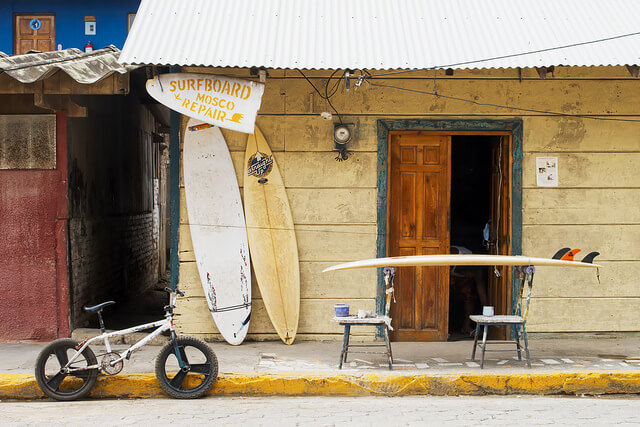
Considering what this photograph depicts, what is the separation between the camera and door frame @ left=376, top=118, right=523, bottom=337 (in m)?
7.04

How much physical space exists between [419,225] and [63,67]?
3.91 meters

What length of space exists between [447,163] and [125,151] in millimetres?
5322

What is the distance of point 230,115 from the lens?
6109 mm

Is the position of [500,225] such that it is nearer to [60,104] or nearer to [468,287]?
[468,287]

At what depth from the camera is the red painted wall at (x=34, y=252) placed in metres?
7.07

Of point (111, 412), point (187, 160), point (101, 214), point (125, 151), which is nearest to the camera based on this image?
point (111, 412)

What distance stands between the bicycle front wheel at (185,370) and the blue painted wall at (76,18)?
21.9 ft

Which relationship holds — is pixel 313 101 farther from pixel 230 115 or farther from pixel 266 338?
pixel 266 338

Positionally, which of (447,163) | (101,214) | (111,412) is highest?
(447,163)

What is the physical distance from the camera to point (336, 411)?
504 cm

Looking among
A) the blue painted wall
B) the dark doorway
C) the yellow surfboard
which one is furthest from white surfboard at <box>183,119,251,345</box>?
the blue painted wall

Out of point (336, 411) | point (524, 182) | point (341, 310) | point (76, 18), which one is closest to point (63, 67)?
point (341, 310)

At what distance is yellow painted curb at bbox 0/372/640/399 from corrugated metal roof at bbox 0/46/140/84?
2.62 metres

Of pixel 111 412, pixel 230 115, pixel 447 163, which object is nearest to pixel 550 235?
pixel 447 163
